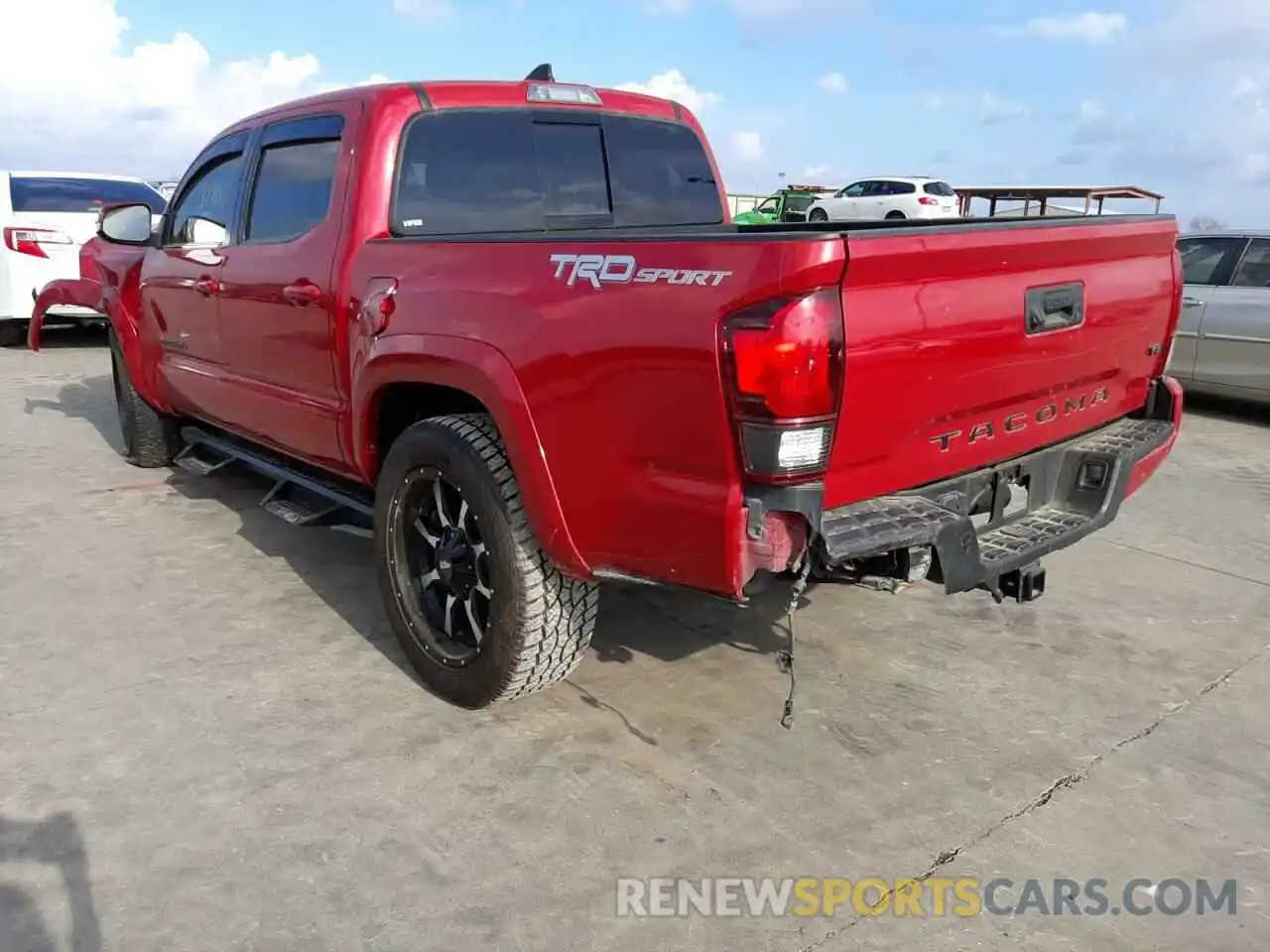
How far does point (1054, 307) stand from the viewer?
2.88 metres

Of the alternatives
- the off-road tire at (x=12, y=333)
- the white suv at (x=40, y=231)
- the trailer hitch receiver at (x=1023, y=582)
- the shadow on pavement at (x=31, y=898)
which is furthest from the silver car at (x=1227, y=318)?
the off-road tire at (x=12, y=333)

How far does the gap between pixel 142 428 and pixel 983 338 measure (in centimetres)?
513

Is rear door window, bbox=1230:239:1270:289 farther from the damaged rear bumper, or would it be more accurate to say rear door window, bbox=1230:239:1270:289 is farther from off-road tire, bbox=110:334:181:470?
off-road tire, bbox=110:334:181:470

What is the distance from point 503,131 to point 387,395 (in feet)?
3.77

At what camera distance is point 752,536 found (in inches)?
93.2

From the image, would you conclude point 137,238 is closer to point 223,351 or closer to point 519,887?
point 223,351

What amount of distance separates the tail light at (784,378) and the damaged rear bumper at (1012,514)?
22 cm

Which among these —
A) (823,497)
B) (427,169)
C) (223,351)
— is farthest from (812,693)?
(223,351)

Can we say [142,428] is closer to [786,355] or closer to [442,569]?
[442,569]

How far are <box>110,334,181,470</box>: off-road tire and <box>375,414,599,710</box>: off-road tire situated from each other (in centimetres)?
338

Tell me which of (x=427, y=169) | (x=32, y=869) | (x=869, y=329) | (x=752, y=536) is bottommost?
(x=32, y=869)

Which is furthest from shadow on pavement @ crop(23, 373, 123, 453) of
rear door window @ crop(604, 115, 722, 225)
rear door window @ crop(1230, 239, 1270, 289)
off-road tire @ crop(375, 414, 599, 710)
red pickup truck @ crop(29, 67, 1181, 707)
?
rear door window @ crop(1230, 239, 1270, 289)

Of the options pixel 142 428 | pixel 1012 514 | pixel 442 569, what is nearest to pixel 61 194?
pixel 142 428

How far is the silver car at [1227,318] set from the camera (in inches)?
310
